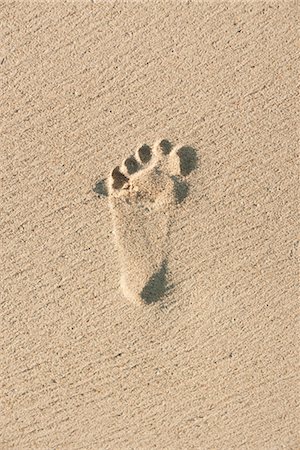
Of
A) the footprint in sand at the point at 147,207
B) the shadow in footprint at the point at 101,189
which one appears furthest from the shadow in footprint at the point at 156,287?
the shadow in footprint at the point at 101,189

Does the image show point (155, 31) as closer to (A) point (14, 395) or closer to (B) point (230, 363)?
(B) point (230, 363)

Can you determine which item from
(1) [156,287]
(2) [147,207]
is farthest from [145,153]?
(1) [156,287]

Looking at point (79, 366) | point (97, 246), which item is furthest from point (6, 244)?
point (79, 366)

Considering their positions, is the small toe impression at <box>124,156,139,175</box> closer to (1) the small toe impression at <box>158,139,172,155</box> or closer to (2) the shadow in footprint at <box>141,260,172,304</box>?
(1) the small toe impression at <box>158,139,172,155</box>

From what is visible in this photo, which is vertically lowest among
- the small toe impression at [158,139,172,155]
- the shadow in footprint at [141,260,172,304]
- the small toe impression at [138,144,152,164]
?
the shadow in footprint at [141,260,172,304]

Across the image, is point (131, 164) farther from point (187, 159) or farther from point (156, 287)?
point (156, 287)

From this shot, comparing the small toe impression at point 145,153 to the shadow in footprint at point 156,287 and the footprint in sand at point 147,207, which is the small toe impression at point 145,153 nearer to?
the footprint in sand at point 147,207

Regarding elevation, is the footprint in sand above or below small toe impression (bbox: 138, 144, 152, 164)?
below

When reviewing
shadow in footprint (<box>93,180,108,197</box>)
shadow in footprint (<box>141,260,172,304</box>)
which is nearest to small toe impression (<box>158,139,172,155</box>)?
shadow in footprint (<box>93,180,108,197</box>)
